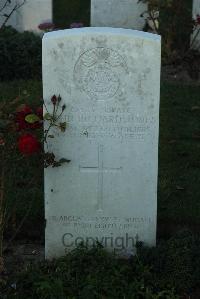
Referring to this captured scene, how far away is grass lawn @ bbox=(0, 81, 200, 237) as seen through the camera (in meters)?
4.67

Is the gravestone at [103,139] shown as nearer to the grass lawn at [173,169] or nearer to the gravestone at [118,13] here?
the grass lawn at [173,169]

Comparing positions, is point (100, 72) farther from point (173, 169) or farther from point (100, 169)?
point (173, 169)

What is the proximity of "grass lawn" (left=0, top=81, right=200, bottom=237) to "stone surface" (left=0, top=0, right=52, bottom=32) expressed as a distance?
2.73 metres

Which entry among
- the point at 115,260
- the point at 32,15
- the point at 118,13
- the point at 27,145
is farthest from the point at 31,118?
the point at 118,13

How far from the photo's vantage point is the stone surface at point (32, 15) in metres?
10.4

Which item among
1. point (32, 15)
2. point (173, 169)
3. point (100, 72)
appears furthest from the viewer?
point (32, 15)

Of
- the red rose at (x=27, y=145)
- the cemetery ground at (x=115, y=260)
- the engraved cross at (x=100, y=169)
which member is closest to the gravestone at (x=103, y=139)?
the engraved cross at (x=100, y=169)

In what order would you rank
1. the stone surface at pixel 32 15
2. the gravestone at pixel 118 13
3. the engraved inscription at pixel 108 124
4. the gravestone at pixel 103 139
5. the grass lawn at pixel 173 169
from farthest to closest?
1. the gravestone at pixel 118 13
2. the stone surface at pixel 32 15
3. the grass lawn at pixel 173 169
4. the engraved inscription at pixel 108 124
5. the gravestone at pixel 103 139

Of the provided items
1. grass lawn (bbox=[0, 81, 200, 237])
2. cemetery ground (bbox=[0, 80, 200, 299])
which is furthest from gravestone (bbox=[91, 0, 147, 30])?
cemetery ground (bbox=[0, 80, 200, 299])

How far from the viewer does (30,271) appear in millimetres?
3922

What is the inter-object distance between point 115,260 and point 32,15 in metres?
7.04

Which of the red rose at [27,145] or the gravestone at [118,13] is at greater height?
the gravestone at [118,13]

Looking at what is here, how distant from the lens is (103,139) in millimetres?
4016

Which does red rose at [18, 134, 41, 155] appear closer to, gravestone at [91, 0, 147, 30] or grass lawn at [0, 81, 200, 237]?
grass lawn at [0, 81, 200, 237]
